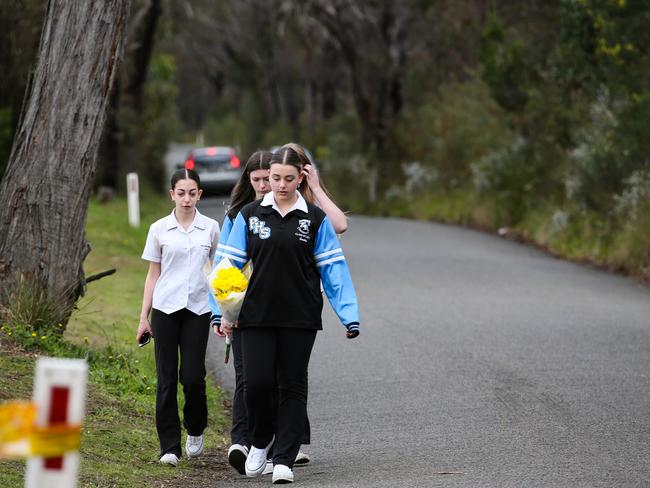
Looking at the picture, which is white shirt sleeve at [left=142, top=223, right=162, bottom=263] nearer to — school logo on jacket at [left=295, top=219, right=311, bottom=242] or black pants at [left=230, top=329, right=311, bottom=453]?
black pants at [left=230, top=329, right=311, bottom=453]

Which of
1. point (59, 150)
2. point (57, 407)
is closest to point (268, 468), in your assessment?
point (59, 150)

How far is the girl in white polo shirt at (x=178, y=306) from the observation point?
795 cm

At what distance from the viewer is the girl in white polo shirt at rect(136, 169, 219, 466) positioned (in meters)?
7.95

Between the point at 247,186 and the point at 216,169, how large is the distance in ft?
103

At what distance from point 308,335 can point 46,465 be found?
3881 mm

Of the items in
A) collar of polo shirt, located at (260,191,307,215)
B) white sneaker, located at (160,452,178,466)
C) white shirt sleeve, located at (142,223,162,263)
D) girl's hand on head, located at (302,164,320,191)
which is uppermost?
girl's hand on head, located at (302,164,320,191)

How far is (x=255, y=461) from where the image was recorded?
7.65 metres

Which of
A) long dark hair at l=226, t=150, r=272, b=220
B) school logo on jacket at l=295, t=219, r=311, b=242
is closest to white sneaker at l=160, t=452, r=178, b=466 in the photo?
long dark hair at l=226, t=150, r=272, b=220

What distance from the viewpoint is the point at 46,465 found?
3576mm

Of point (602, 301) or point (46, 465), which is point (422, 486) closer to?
point (46, 465)

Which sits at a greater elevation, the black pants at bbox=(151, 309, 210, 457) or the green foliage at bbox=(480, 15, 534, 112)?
the green foliage at bbox=(480, 15, 534, 112)

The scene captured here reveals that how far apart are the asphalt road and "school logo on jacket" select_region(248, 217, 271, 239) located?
4.53 ft

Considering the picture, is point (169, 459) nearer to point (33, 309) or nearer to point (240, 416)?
point (240, 416)

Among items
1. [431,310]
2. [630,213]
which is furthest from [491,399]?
[630,213]
